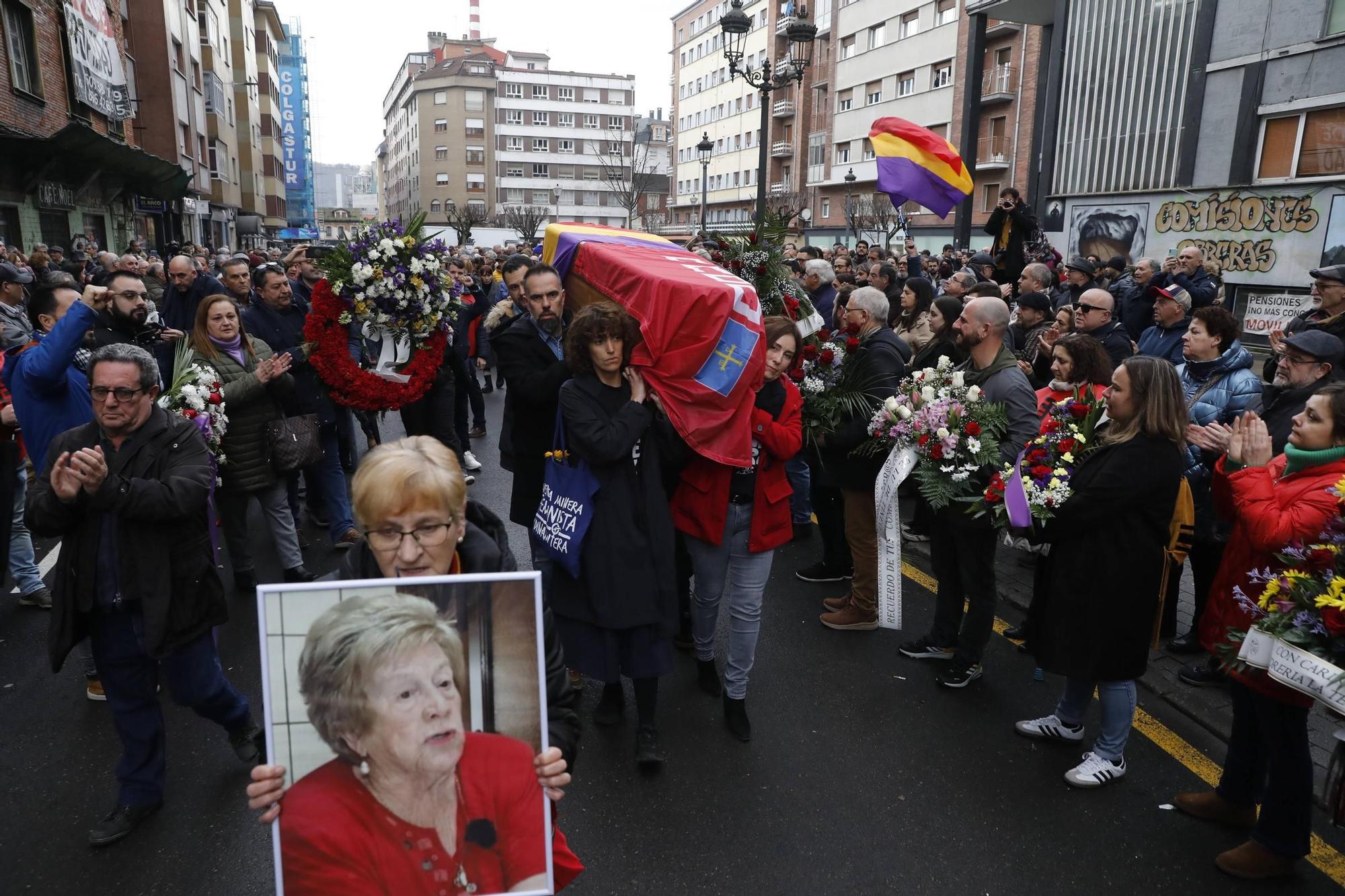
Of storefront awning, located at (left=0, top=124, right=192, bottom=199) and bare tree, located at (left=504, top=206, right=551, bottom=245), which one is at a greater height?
bare tree, located at (left=504, top=206, right=551, bottom=245)

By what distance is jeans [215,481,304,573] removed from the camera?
19.0 ft

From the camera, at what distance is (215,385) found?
17.3ft

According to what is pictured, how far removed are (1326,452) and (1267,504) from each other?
11.0 inches

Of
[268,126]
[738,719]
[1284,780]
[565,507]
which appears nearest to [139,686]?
[565,507]

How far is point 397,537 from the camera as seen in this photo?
6.97ft

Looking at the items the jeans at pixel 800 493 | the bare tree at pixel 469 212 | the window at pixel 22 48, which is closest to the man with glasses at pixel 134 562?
the jeans at pixel 800 493

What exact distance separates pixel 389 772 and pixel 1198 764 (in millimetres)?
3924

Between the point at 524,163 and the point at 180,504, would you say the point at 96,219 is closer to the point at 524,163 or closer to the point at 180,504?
the point at 180,504

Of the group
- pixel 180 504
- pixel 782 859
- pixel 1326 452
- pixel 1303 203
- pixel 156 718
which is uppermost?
pixel 1303 203

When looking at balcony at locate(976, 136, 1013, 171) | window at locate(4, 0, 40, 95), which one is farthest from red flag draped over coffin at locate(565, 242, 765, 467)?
balcony at locate(976, 136, 1013, 171)

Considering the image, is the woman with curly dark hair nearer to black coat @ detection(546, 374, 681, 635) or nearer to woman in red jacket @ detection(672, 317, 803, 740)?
black coat @ detection(546, 374, 681, 635)

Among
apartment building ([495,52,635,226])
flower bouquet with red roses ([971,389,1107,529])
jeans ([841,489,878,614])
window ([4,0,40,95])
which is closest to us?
flower bouquet with red roses ([971,389,1107,529])

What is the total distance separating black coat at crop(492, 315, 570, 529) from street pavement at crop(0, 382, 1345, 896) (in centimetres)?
115

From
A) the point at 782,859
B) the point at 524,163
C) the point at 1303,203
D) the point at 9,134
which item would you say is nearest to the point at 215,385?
the point at 782,859
